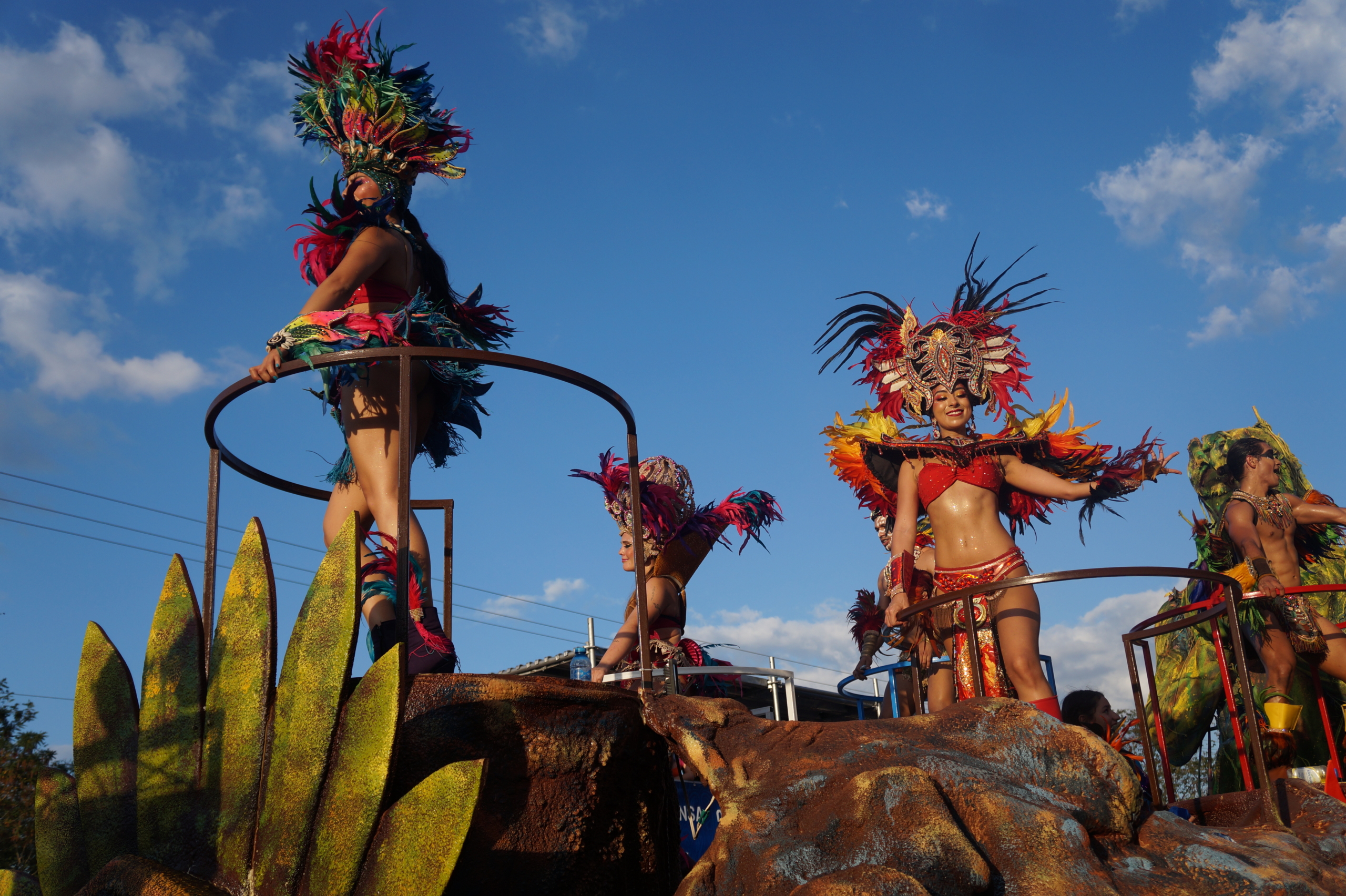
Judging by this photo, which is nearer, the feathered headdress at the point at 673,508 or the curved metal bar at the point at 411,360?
the curved metal bar at the point at 411,360

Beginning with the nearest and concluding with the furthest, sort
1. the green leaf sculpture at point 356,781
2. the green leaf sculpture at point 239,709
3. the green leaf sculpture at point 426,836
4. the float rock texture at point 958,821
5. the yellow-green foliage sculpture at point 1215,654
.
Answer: the float rock texture at point 958,821
the green leaf sculpture at point 426,836
the green leaf sculpture at point 356,781
the green leaf sculpture at point 239,709
the yellow-green foliage sculpture at point 1215,654

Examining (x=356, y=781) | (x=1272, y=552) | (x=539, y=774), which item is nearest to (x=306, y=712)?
(x=356, y=781)

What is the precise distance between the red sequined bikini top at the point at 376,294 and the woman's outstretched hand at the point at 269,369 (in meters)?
0.55

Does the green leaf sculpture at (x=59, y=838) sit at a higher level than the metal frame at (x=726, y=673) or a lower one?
lower

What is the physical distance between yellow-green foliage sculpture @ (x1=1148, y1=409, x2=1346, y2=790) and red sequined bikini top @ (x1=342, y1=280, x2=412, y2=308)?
543 cm

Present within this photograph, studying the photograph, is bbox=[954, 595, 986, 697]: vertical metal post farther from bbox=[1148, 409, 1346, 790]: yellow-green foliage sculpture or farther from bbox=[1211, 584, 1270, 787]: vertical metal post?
bbox=[1148, 409, 1346, 790]: yellow-green foliage sculpture

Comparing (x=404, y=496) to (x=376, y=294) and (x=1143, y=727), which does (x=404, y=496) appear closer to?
(x=376, y=294)

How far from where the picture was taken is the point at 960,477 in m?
5.02

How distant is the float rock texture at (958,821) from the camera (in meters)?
2.01

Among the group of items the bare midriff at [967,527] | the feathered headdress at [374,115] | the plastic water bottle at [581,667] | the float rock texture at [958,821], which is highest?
the feathered headdress at [374,115]

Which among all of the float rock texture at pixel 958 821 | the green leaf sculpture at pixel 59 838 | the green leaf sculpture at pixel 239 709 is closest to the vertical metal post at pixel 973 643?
the float rock texture at pixel 958 821

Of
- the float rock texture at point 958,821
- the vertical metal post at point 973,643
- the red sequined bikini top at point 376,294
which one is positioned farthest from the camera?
the red sequined bikini top at point 376,294

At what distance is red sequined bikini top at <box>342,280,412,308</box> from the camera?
3.57 meters

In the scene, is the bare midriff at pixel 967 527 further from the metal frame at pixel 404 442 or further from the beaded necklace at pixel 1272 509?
the beaded necklace at pixel 1272 509
